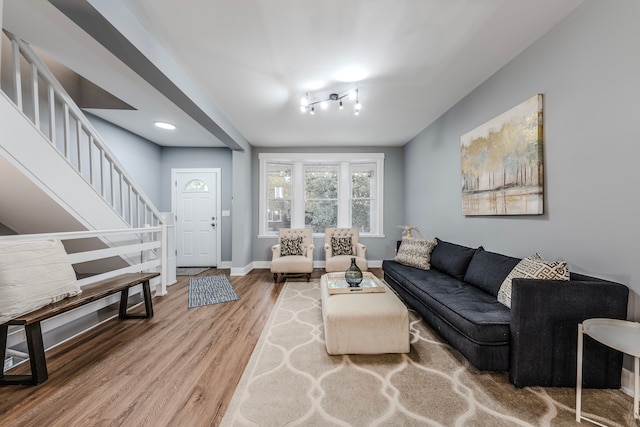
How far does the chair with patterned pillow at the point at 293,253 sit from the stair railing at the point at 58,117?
184cm

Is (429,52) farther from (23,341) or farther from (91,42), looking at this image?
(23,341)

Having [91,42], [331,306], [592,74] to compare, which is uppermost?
[91,42]

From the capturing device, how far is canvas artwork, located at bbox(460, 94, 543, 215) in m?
2.27

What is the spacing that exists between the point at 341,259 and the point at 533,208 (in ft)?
9.20

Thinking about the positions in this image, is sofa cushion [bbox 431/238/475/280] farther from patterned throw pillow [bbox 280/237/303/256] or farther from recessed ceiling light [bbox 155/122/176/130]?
recessed ceiling light [bbox 155/122/176/130]

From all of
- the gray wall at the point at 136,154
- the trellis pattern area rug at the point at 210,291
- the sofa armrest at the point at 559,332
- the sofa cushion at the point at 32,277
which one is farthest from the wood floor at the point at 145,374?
the gray wall at the point at 136,154

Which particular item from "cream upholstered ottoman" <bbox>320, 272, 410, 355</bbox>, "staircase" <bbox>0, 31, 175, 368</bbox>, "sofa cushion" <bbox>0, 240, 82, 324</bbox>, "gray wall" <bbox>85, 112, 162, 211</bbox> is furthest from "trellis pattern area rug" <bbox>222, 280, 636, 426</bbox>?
"gray wall" <bbox>85, 112, 162, 211</bbox>

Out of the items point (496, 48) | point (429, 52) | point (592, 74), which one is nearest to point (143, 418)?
point (429, 52)

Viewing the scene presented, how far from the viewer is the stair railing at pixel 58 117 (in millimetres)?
2256

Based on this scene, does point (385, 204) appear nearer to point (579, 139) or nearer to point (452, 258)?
point (452, 258)

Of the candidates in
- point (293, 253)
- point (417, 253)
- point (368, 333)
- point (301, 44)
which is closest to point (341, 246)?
point (293, 253)

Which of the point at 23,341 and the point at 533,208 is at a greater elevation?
the point at 533,208

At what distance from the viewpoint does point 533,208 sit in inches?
90.1

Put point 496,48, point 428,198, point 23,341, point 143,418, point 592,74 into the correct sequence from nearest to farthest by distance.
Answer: point 143,418 → point 592,74 → point 23,341 → point 496,48 → point 428,198
